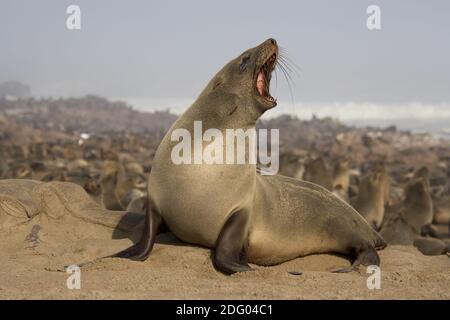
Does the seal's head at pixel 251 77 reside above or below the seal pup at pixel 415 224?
above

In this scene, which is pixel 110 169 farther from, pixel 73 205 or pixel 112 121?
pixel 112 121

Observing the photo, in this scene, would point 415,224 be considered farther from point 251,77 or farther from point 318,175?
point 251,77

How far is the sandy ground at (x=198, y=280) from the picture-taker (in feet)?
12.9

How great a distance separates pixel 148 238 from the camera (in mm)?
5289

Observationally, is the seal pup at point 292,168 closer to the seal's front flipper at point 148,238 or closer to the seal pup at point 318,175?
the seal pup at point 318,175

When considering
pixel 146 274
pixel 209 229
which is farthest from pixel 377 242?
pixel 146 274

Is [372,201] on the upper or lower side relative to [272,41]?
lower

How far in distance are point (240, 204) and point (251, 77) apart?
3.35 feet

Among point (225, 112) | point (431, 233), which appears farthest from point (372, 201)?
point (225, 112)

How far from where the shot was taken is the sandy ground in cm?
392

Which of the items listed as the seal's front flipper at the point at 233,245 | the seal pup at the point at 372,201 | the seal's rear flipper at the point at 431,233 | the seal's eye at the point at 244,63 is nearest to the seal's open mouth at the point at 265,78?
the seal's eye at the point at 244,63

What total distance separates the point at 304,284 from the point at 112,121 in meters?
95.1

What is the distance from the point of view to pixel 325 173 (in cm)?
1633

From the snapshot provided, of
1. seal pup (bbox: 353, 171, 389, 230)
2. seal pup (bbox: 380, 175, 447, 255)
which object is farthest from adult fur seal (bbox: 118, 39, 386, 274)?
seal pup (bbox: 353, 171, 389, 230)
